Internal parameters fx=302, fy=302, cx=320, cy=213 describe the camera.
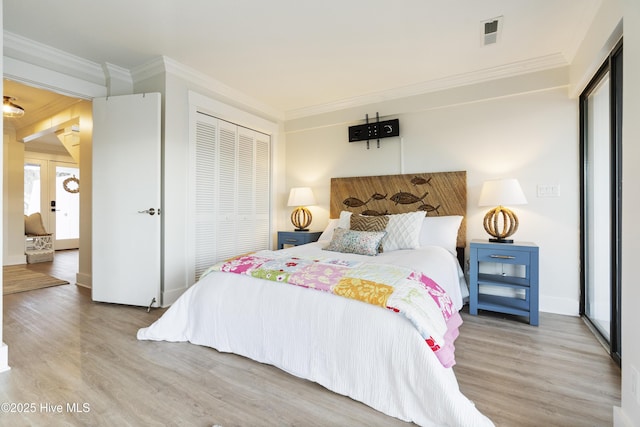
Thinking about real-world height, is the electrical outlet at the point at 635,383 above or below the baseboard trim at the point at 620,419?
above

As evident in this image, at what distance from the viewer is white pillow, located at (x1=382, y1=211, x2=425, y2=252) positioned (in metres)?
2.90

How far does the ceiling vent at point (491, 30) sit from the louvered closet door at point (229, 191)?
2.87 meters

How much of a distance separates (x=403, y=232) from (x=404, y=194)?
80 centimetres

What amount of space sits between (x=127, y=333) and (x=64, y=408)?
93cm

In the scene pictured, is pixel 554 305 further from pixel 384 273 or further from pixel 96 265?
pixel 96 265

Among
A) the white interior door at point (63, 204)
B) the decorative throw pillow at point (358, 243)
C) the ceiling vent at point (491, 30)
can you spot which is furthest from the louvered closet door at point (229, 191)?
the white interior door at point (63, 204)

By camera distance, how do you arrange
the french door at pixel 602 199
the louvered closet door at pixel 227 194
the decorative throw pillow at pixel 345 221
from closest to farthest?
the french door at pixel 602 199 → the decorative throw pillow at pixel 345 221 → the louvered closet door at pixel 227 194

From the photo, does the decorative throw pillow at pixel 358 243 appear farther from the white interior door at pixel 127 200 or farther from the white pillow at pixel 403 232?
the white interior door at pixel 127 200

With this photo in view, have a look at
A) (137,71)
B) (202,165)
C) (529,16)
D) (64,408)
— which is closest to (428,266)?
(529,16)

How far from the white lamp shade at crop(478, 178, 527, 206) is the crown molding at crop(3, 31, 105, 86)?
165 inches

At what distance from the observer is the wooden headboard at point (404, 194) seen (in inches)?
131

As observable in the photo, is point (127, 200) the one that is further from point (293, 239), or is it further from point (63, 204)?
point (63, 204)

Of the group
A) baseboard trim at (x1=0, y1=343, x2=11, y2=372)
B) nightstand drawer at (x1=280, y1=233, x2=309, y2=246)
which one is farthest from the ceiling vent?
baseboard trim at (x1=0, y1=343, x2=11, y2=372)

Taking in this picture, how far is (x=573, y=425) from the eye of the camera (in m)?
1.41
